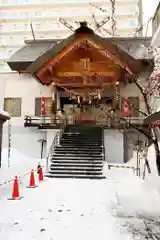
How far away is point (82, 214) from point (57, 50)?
10.7 m

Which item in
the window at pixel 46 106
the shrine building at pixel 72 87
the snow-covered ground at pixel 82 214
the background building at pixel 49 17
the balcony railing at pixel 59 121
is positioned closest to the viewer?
the snow-covered ground at pixel 82 214

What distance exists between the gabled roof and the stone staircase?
5.42 meters

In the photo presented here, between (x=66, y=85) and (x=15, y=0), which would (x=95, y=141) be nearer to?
(x=66, y=85)

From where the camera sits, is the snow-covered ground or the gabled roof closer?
the snow-covered ground

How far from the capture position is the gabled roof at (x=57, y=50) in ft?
45.7

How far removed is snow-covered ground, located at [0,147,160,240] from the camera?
15.5ft

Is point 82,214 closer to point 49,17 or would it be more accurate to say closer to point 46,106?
point 46,106

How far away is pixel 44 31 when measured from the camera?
42656 millimetres

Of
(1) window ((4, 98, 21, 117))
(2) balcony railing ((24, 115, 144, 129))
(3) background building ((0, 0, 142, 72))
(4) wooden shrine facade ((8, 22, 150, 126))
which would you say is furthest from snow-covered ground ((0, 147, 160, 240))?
(3) background building ((0, 0, 142, 72))

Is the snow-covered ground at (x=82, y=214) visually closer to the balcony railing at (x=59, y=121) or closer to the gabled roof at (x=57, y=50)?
the gabled roof at (x=57, y=50)

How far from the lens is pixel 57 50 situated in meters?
14.6

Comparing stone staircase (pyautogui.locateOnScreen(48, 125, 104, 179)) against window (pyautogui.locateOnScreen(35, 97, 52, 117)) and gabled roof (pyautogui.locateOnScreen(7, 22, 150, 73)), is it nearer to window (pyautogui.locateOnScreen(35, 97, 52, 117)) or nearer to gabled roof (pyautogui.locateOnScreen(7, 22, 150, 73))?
window (pyautogui.locateOnScreen(35, 97, 52, 117))

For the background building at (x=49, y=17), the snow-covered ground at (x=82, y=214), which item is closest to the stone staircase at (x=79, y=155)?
the snow-covered ground at (x=82, y=214)

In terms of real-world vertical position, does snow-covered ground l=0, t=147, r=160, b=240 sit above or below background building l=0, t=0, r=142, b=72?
below
